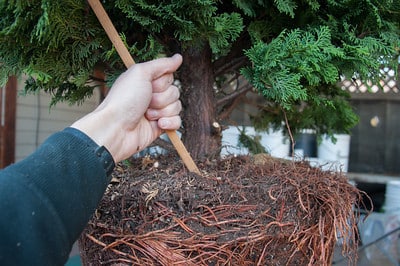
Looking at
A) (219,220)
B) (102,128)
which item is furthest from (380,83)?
(102,128)

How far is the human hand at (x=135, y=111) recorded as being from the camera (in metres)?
0.53

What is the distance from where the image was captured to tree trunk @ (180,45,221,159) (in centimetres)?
81

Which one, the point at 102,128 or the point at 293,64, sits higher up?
the point at 293,64

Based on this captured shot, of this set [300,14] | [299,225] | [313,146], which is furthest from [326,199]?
[313,146]

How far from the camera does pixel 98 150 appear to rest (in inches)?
19.3

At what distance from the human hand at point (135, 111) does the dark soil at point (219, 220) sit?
84mm

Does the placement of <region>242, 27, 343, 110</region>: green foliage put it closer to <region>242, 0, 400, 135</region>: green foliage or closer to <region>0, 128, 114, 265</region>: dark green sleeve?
<region>242, 0, 400, 135</region>: green foliage

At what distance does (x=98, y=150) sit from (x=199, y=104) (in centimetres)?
36

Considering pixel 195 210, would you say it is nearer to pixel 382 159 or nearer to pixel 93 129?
pixel 93 129

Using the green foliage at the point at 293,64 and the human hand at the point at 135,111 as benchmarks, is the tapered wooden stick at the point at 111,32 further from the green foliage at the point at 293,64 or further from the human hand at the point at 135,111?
the green foliage at the point at 293,64

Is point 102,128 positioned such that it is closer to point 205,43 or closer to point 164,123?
point 164,123

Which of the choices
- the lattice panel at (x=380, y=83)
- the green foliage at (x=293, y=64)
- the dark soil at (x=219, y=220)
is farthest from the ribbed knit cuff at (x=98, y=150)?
the lattice panel at (x=380, y=83)

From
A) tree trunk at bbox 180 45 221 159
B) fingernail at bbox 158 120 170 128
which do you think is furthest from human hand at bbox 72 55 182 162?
tree trunk at bbox 180 45 221 159

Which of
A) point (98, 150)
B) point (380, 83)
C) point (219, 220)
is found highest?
point (380, 83)
